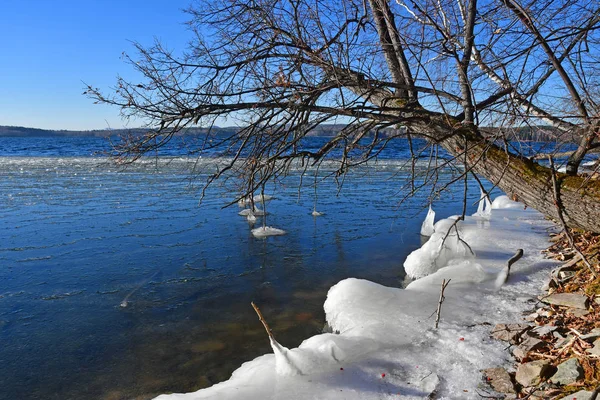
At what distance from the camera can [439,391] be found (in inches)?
121

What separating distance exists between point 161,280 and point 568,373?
5.59 meters

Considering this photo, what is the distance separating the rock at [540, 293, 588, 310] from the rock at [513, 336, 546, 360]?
807 mm

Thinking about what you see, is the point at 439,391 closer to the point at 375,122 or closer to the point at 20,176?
the point at 375,122

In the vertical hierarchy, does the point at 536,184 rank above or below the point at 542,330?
above

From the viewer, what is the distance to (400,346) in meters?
3.75

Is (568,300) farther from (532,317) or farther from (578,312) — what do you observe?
(532,317)

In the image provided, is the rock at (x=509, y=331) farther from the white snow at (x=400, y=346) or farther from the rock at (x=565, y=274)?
the rock at (x=565, y=274)

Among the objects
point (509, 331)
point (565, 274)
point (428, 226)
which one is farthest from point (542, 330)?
point (428, 226)

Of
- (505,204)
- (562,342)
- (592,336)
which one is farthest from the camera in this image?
(505,204)

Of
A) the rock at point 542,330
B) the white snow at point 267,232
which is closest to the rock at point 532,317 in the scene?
the rock at point 542,330

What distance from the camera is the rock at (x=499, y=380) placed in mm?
3059

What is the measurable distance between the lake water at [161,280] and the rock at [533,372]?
2.21 m

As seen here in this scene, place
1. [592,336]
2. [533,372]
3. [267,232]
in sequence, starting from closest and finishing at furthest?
[533,372]
[592,336]
[267,232]

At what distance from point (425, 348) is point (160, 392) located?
2439 millimetres
